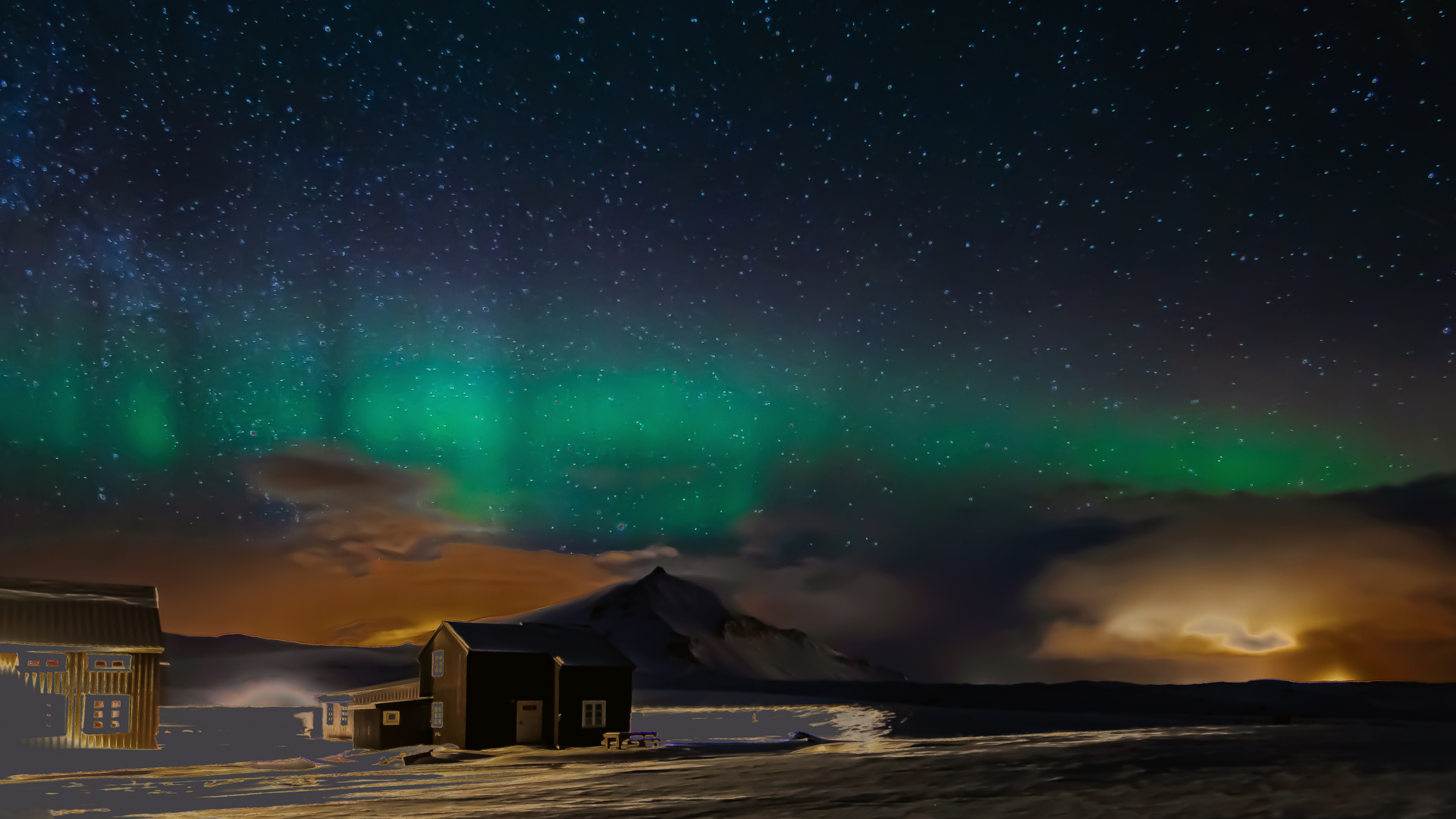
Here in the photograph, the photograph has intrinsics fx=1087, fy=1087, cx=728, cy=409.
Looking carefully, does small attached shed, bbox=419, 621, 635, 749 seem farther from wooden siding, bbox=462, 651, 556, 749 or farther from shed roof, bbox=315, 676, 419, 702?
shed roof, bbox=315, 676, 419, 702

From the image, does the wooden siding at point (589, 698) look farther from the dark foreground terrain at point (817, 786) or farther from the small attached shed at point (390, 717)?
the small attached shed at point (390, 717)

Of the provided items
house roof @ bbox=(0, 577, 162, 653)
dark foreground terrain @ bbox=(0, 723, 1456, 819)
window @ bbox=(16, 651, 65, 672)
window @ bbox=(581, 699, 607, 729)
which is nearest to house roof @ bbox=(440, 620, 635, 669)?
window @ bbox=(581, 699, 607, 729)

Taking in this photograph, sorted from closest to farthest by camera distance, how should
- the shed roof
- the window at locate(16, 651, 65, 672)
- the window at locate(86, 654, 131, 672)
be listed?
the window at locate(16, 651, 65, 672), the window at locate(86, 654, 131, 672), the shed roof

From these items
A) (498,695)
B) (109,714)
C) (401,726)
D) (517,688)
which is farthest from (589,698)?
(109,714)

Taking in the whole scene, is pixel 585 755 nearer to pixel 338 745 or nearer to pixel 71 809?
pixel 338 745

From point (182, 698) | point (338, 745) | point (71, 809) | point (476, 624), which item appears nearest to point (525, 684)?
point (476, 624)

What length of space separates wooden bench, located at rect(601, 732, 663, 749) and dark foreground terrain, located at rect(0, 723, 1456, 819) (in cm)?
100

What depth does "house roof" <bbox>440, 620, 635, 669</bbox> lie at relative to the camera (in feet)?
157

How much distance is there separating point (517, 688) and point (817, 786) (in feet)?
67.9

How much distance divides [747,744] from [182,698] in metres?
100

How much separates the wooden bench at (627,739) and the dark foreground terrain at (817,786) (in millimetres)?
998

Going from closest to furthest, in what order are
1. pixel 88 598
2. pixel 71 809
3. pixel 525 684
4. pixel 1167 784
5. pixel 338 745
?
pixel 71 809
pixel 1167 784
pixel 88 598
pixel 525 684
pixel 338 745

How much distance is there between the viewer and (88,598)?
1641 inches

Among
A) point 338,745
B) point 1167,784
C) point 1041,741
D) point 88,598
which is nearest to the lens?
point 1167,784
